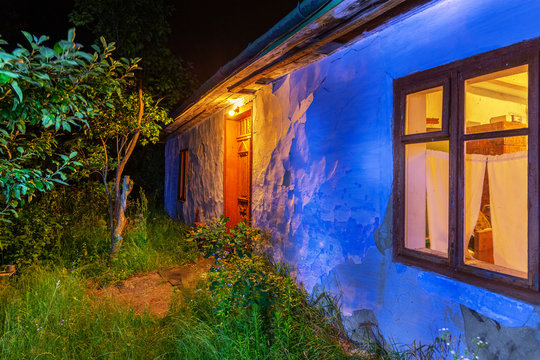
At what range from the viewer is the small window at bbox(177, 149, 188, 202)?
29.4ft

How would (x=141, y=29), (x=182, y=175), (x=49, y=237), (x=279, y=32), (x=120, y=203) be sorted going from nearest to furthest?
(x=279, y=32) < (x=49, y=237) < (x=120, y=203) < (x=141, y=29) < (x=182, y=175)

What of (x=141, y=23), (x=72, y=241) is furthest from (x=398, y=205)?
(x=141, y=23)

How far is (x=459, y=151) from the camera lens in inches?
89.5

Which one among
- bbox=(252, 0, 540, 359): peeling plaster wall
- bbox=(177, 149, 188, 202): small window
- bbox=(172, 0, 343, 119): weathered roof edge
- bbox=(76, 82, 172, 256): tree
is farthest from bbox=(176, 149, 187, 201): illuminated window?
bbox=(252, 0, 540, 359): peeling plaster wall

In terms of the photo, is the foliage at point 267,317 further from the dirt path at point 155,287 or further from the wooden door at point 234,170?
the wooden door at point 234,170

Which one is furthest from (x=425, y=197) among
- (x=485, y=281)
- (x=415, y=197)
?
(x=485, y=281)

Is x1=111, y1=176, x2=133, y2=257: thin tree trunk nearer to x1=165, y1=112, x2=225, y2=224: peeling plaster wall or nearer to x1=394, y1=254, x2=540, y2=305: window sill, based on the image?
x1=165, y1=112, x2=225, y2=224: peeling plaster wall

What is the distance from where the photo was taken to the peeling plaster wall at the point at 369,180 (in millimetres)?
2059

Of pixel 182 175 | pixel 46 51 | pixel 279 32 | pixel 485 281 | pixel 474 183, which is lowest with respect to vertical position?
pixel 485 281

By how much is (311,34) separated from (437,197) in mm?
1732

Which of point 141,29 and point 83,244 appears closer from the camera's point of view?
point 83,244

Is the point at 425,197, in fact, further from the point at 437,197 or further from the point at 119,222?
the point at 119,222

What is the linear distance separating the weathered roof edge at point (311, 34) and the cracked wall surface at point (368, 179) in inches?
4.6

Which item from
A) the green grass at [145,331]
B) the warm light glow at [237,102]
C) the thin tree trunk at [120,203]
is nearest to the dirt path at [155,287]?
the green grass at [145,331]
